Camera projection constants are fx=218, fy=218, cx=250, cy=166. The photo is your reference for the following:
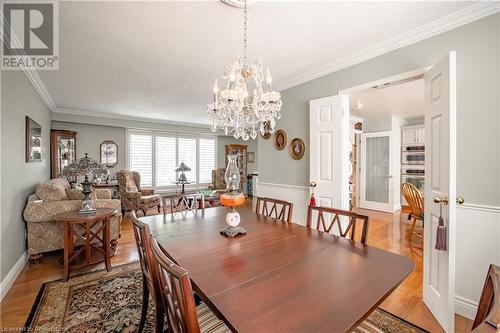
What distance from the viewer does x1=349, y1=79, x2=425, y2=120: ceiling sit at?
3718mm

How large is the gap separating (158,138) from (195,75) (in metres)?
4.11

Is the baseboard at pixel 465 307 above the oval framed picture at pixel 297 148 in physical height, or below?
below

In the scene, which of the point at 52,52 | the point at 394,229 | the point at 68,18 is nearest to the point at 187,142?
the point at 52,52

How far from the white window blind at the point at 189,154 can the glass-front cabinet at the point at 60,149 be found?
2752mm

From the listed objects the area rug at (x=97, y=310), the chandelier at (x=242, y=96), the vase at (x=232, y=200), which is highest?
the chandelier at (x=242, y=96)

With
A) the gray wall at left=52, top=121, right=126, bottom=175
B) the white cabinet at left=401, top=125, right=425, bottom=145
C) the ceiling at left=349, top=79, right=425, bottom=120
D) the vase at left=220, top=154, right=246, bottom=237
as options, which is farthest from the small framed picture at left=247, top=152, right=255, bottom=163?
the vase at left=220, top=154, right=246, bottom=237

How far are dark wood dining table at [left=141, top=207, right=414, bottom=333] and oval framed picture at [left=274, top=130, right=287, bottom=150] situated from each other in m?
2.04

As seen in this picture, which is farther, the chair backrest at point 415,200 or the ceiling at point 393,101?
the ceiling at point 393,101

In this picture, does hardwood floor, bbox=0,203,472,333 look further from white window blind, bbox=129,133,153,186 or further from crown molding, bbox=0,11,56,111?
white window blind, bbox=129,133,153,186

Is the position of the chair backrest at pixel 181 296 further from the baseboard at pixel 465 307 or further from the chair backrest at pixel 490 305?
the baseboard at pixel 465 307

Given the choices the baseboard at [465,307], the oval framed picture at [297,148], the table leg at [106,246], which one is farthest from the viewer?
the oval framed picture at [297,148]

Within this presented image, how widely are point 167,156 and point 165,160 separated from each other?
14 centimetres

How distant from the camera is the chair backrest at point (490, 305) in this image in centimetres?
58

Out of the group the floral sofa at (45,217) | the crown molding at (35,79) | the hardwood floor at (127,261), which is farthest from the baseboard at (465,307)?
the crown molding at (35,79)
